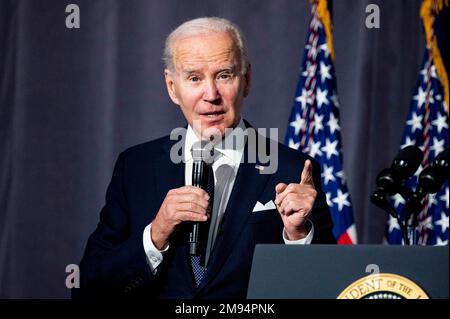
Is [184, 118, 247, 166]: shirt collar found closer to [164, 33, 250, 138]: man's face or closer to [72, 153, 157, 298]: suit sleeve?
[164, 33, 250, 138]: man's face

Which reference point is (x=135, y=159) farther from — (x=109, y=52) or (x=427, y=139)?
(x=427, y=139)

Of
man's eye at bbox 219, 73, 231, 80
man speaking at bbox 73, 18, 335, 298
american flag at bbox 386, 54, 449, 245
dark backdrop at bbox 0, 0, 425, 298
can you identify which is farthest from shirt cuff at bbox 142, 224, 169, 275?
american flag at bbox 386, 54, 449, 245

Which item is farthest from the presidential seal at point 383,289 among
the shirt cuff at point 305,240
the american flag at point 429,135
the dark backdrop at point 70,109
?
the dark backdrop at point 70,109

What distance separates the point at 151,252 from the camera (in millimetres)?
2400

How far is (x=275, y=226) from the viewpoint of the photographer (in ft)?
8.39

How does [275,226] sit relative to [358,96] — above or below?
below

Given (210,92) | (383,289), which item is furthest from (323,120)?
(383,289)

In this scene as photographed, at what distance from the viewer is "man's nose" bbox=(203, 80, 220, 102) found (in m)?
2.63

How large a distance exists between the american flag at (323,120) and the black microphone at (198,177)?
1.79 metres

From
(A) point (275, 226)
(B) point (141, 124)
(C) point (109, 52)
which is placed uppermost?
(C) point (109, 52)

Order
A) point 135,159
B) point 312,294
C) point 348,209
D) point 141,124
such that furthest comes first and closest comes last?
point 141,124
point 348,209
point 135,159
point 312,294
